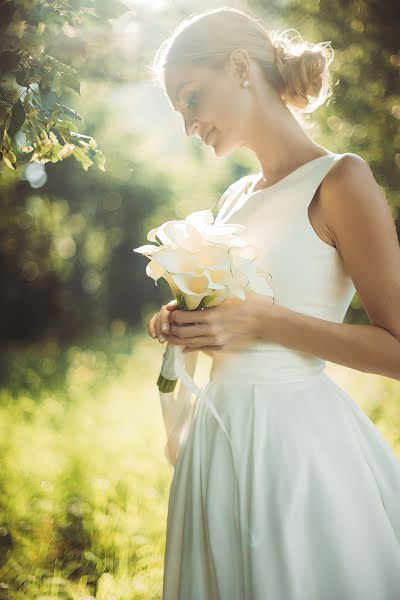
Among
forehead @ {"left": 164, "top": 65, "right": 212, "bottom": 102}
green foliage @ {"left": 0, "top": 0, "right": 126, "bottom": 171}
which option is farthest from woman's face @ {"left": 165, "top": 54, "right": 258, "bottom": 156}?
green foliage @ {"left": 0, "top": 0, "right": 126, "bottom": 171}

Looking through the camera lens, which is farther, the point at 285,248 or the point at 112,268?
the point at 112,268

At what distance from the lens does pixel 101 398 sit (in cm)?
688

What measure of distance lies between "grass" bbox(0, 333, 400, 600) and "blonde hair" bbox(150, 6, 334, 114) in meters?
2.59

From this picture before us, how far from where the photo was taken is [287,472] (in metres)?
1.45

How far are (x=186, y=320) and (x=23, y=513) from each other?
9.76ft

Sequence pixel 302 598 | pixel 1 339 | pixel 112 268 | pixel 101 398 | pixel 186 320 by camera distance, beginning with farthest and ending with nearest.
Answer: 1. pixel 112 268
2. pixel 1 339
3. pixel 101 398
4. pixel 186 320
5. pixel 302 598

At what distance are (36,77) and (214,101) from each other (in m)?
0.51

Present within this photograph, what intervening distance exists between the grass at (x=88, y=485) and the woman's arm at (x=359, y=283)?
86.9 inches

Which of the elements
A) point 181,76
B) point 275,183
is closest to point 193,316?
point 275,183

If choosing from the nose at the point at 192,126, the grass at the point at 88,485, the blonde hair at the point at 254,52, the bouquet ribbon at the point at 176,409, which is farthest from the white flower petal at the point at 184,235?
the grass at the point at 88,485

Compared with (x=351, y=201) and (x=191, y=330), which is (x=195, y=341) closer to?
(x=191, y=330)

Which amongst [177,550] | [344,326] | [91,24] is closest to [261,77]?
[91,24]

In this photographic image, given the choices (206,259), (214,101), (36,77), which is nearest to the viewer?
(206,259)

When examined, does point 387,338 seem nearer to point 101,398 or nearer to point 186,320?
point 186,320
